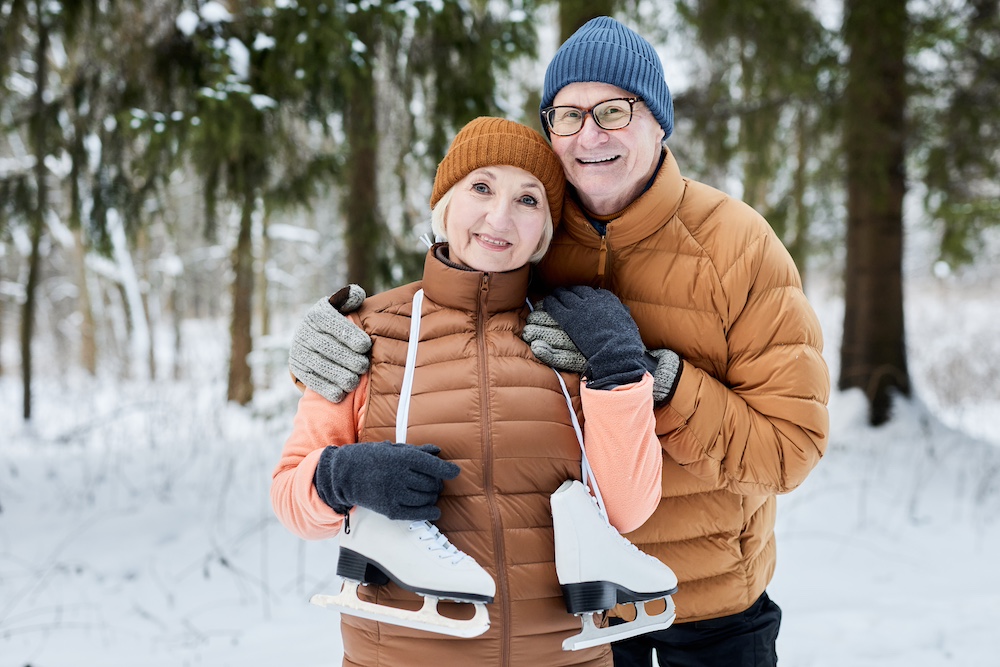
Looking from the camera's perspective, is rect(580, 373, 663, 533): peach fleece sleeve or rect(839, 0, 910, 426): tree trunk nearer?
rect(580, 373, 663, 533): peach fleece sleeve

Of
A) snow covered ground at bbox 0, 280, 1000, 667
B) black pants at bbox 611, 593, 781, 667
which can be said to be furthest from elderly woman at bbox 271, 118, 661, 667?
snow covered ground at bbox 0, 280, 1000, 667

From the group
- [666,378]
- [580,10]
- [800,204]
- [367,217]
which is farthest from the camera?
[800,204]

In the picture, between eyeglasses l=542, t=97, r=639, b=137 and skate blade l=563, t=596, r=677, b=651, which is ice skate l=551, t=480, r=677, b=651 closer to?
skate blade l=563, t=596, r=677, b=651

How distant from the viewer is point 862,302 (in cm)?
657

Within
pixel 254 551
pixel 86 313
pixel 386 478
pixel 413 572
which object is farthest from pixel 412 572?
pixel 86 313

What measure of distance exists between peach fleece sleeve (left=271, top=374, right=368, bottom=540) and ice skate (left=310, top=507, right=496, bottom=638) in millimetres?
106

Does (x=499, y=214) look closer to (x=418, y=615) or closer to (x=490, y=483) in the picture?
(x=490, y=483)

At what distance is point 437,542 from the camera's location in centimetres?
137

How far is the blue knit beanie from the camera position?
168cm

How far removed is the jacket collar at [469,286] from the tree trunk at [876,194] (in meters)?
5.40

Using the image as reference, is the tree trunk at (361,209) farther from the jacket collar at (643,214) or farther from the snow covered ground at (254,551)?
the jacket collar at (643,214)

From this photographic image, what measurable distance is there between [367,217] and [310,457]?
4595mm

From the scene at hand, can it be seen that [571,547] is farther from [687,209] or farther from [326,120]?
[326,120]

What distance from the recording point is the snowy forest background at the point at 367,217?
3.46m
